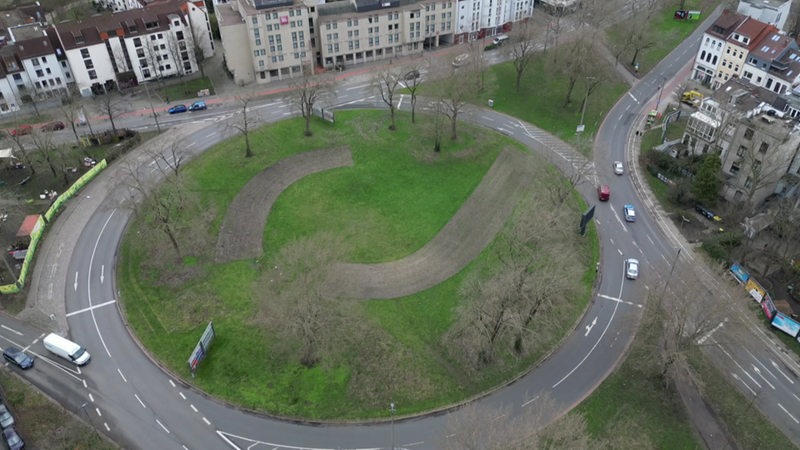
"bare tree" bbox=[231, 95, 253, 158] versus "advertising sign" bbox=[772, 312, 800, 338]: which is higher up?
"bare tree" bbox=[231, 95, 253, 158]

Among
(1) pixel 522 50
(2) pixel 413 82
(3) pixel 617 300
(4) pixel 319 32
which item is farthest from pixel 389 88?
(3) pixel 617 300

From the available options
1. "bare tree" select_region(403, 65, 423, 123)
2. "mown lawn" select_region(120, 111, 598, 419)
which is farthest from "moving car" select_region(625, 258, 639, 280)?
"bare tree" select_region(403, 65, 423, 123)

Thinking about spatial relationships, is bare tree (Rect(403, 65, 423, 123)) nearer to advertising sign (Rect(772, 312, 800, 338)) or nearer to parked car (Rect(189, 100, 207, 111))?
parked car (Rect(189, 100, 207, 111))

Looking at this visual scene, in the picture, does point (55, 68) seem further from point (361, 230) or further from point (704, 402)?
point (704, 402)

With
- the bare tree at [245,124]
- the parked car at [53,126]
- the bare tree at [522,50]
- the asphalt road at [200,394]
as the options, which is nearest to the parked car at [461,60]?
the bare tree at [522,50]

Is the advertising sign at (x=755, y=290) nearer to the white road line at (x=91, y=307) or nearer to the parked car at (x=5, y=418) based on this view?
the white road line at (x=91, y=307)
